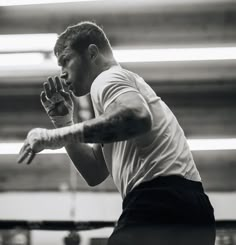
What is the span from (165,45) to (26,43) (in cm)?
90

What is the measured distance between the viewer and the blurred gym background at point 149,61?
2.86 m

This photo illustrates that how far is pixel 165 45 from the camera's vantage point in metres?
2.93

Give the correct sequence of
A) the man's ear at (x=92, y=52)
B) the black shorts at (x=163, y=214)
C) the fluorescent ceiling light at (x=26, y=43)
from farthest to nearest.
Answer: the fluorescent ceiling light at (x=26, y=43) → the man's ear at (x=92, y=52) → the black shorts at (x=163, y=214)

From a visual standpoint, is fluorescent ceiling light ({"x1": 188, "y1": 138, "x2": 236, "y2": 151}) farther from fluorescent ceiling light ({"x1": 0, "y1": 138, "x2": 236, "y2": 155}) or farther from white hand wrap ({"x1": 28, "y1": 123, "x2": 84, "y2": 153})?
white hand wrap ({"x1": 28, "y1": 123, "x2": 84, "y2": 153})

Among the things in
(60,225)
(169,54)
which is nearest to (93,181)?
(60,225)

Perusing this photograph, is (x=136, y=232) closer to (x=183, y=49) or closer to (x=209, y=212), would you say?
(x=209, y=212)

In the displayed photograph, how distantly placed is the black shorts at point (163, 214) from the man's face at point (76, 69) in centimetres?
45

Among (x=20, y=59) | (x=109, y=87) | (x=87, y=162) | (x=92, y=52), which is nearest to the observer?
(x=109, y=87)

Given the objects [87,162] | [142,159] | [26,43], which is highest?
[26,43]

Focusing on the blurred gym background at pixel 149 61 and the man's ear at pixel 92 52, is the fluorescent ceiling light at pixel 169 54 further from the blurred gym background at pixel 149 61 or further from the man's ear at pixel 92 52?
the man's ear at pixel 92 52

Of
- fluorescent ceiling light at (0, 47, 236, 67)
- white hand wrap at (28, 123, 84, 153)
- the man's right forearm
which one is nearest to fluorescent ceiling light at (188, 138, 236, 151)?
fluorescent ceiling light at (0, 47, 236, 67)

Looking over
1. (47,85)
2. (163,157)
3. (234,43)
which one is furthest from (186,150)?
(234,43)

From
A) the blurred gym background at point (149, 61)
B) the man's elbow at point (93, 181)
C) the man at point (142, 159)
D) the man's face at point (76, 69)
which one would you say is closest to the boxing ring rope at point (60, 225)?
the blurred gym background at point (149, 61)

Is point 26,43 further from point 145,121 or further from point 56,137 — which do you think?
point 145,121
